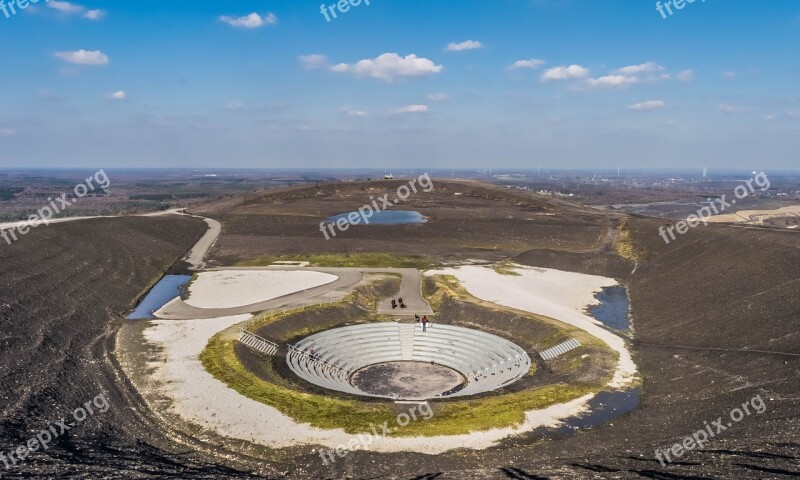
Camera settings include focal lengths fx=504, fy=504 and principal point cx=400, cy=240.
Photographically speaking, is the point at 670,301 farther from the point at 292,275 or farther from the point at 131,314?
the point at 131,314

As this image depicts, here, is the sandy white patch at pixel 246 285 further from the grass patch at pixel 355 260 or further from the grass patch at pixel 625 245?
the grass patch at pixel 625 245


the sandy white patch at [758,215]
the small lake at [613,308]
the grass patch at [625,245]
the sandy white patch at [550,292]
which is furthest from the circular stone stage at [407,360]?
the sandy white patch at [758,215]

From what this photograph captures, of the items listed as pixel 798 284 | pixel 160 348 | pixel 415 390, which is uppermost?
pixel 798 284

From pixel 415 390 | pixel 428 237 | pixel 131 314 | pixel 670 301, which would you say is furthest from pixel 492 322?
pixel 428 237

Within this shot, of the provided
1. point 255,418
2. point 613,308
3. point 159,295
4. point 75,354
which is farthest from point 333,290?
point 613,308

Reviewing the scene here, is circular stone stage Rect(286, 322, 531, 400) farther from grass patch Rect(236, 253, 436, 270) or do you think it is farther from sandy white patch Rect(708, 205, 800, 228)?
sandy white patch Rect(708, 205, 800, 228)

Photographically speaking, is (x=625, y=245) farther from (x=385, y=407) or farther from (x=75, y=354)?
(x=75, y=354)
